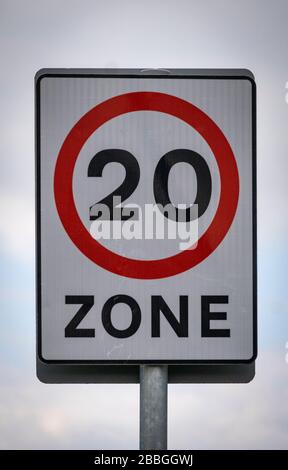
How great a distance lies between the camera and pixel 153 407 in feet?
7.44

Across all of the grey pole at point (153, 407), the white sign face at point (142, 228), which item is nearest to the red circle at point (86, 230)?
the white sign face at point (142, 228)

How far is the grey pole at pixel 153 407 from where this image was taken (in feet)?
7.43

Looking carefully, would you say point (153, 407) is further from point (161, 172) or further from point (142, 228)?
point (161, 172)

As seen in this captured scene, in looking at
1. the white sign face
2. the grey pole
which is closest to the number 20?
the white sign face

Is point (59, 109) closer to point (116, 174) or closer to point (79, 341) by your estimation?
point (116, 174)

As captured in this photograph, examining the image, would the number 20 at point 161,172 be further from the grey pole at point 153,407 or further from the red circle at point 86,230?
the grey pole at point 153,407

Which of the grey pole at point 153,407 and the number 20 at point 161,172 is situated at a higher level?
the number 20 at point 161,172

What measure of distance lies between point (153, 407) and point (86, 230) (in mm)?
563

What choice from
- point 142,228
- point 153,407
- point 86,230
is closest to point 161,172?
point 142,228

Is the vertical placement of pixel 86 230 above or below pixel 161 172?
below

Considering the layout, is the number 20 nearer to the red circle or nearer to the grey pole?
the red circle
